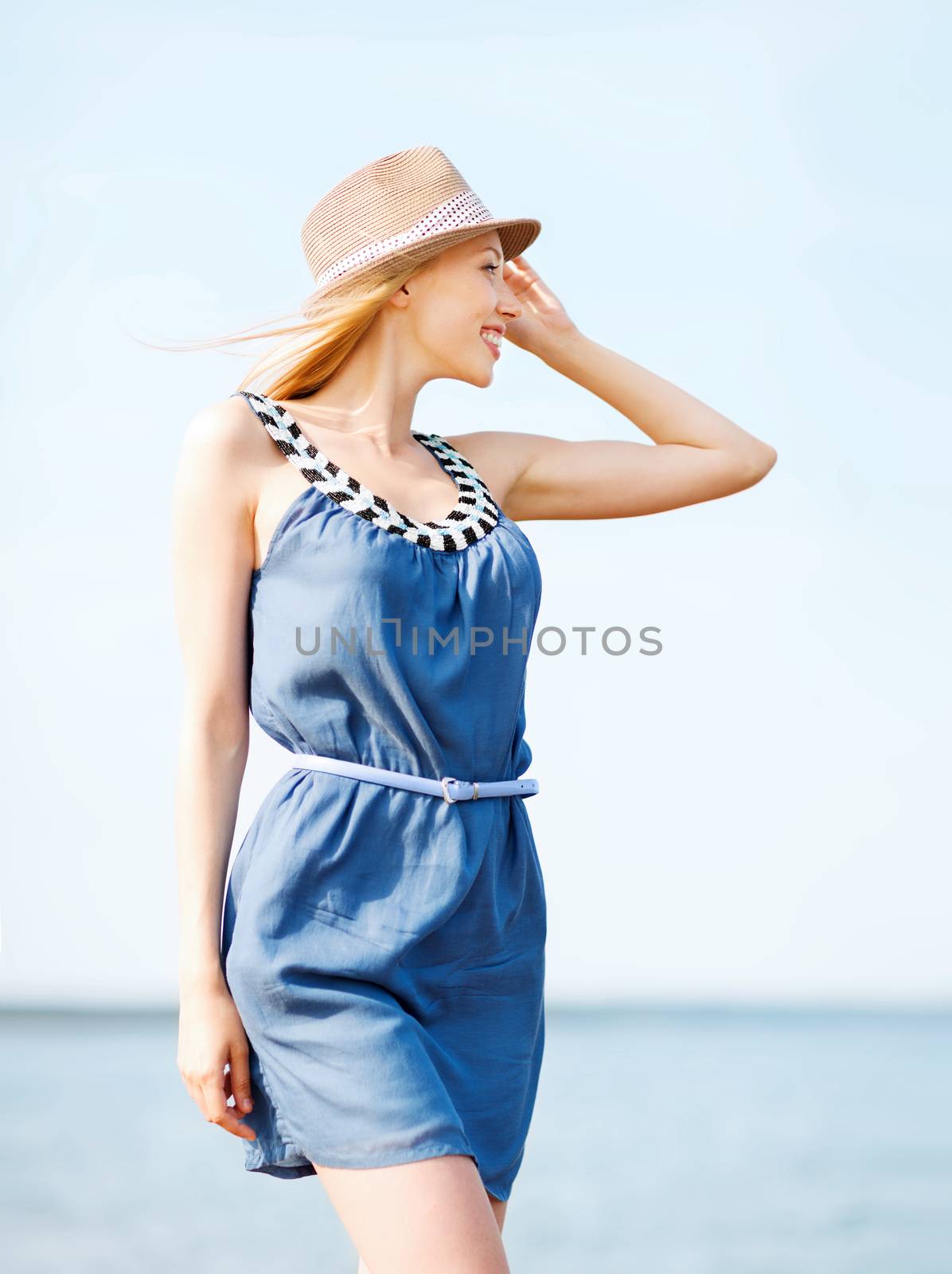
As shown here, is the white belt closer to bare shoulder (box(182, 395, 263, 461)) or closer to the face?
bare shoulder (box(182, 395, 263, 461))

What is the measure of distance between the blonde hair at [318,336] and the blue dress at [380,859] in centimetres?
12

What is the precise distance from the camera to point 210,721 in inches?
71.4

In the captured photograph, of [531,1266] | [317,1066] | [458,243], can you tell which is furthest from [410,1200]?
[531,1266]

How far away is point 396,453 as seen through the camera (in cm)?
204

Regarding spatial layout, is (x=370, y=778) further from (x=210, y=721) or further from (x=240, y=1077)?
(x=240, y=1077)

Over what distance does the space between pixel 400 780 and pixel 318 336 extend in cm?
59

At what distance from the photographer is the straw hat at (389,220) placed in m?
2.01

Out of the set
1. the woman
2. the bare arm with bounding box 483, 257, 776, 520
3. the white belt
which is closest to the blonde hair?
the woman

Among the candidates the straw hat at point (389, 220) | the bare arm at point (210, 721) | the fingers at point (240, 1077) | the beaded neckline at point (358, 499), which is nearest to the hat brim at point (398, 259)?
the straw hat at point (389, 220)

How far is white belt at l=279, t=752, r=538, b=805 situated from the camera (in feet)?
6.03

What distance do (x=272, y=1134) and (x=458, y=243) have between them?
1.12 meters

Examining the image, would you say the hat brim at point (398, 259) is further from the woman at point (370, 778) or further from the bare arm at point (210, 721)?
the bare arm at point (210, 721)

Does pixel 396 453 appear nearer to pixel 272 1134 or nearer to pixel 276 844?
pixel 276 844

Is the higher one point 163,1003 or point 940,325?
point 940,325
